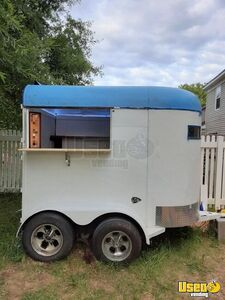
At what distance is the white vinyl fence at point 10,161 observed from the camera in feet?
24.3

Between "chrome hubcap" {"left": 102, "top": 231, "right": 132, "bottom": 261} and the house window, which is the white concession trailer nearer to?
"chrome hubcap" {"left": 102, "top": 231, "right": 132, "bottom": 261}

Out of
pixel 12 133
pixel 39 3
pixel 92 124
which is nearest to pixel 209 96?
pixel 39 3

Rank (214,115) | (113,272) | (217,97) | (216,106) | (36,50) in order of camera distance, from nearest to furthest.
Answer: (113,272), (36,50), (217,97), (216,106), (214,115)

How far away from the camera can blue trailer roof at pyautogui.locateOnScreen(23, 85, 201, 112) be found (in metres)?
3.59

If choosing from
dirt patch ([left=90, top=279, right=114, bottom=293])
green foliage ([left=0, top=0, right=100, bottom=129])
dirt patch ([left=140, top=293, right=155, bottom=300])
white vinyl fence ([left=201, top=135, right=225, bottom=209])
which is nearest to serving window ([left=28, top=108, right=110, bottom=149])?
green foliage ([left=0, top=0, right=100, bottom=129])

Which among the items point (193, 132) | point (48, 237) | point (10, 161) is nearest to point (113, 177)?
point (48, 237)

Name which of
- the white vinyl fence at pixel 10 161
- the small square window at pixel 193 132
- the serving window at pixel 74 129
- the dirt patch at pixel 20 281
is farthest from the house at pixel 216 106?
the dirt patch at pixel 20 281

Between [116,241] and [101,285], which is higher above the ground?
[116,241]

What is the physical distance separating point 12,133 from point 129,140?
4691 mm

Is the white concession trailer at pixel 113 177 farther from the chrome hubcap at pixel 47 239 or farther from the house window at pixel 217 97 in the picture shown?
the house window at pixel 217 97

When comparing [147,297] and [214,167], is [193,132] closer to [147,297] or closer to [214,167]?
[147,297]

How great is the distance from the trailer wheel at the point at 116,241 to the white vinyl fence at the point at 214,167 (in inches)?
121
